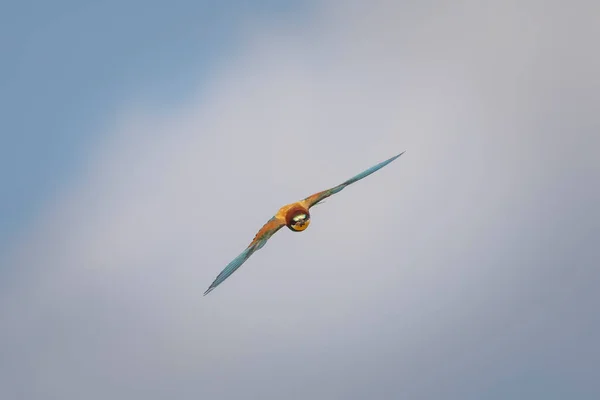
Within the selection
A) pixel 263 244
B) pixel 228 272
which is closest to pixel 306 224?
pixel 263 244

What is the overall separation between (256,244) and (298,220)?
3274 mm

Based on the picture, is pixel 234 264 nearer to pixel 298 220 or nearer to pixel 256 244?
pixel 256 244

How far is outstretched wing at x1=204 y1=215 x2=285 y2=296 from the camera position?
49.7m

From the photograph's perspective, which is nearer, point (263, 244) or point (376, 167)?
point (263, 244)

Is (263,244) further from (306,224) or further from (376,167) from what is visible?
(376,167)

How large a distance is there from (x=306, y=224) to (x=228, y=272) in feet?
23.8

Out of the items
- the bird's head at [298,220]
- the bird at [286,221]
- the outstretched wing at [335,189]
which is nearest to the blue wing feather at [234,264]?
the bird at [286,221]

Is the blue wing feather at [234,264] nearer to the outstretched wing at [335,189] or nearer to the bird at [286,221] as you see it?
the bird at [286,221]

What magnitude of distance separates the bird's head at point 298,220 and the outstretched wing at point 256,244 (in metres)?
0.65

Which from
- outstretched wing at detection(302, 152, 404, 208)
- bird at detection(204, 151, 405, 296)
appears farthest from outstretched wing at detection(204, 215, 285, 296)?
outstretched wing at detection(302, 152, 404, 208)

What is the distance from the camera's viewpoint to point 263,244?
54.2m

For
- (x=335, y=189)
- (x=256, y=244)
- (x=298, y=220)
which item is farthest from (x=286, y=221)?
(x=335, y=189)

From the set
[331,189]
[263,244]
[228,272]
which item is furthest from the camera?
[331,189]

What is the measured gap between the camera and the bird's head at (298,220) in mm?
54188
